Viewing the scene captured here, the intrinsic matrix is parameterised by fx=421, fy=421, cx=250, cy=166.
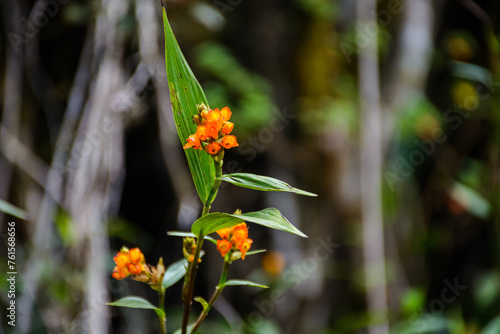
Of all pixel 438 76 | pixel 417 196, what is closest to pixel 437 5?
pixel 438 76

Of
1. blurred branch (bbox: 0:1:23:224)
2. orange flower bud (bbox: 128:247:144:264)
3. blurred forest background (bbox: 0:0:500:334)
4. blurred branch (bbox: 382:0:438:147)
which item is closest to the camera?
orange flower bud (bbox: 128:247:144:264)

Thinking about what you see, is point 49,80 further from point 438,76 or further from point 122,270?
point 438,76

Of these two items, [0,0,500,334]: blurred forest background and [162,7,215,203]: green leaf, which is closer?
[162,7,215,203]: green leaf

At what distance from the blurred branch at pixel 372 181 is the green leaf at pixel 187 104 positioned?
4.44 ft

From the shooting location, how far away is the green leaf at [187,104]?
525 mm

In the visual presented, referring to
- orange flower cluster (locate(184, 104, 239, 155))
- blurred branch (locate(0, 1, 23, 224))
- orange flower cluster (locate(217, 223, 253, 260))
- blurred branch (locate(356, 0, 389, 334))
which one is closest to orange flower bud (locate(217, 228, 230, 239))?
orange flower cluster (locate(217, 223, 253, 260))

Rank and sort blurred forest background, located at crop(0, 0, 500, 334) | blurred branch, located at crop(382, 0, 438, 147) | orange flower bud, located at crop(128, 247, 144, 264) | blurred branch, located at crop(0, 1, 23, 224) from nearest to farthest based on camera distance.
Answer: orange flower bud, located at crop(128, 247, 144, 264) < blurred forest background, located at crop(0, 0, 500, 334) < blurred branch, located at crop(0, 1, 23, 224) < blurred branch, located at crop(382, 0, 438, 147)

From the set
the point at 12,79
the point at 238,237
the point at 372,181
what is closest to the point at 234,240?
the point at 238,237

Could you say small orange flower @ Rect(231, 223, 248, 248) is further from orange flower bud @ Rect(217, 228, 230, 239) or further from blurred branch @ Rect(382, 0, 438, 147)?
blurred branch @ Rect(382, 0, 438, 147)

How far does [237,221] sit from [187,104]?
0.56 ft

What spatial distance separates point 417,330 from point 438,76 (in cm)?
185

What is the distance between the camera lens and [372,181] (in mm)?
1874

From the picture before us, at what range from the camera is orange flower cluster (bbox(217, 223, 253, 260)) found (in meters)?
0.55

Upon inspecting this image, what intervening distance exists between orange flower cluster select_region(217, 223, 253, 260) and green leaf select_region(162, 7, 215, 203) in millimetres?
66
